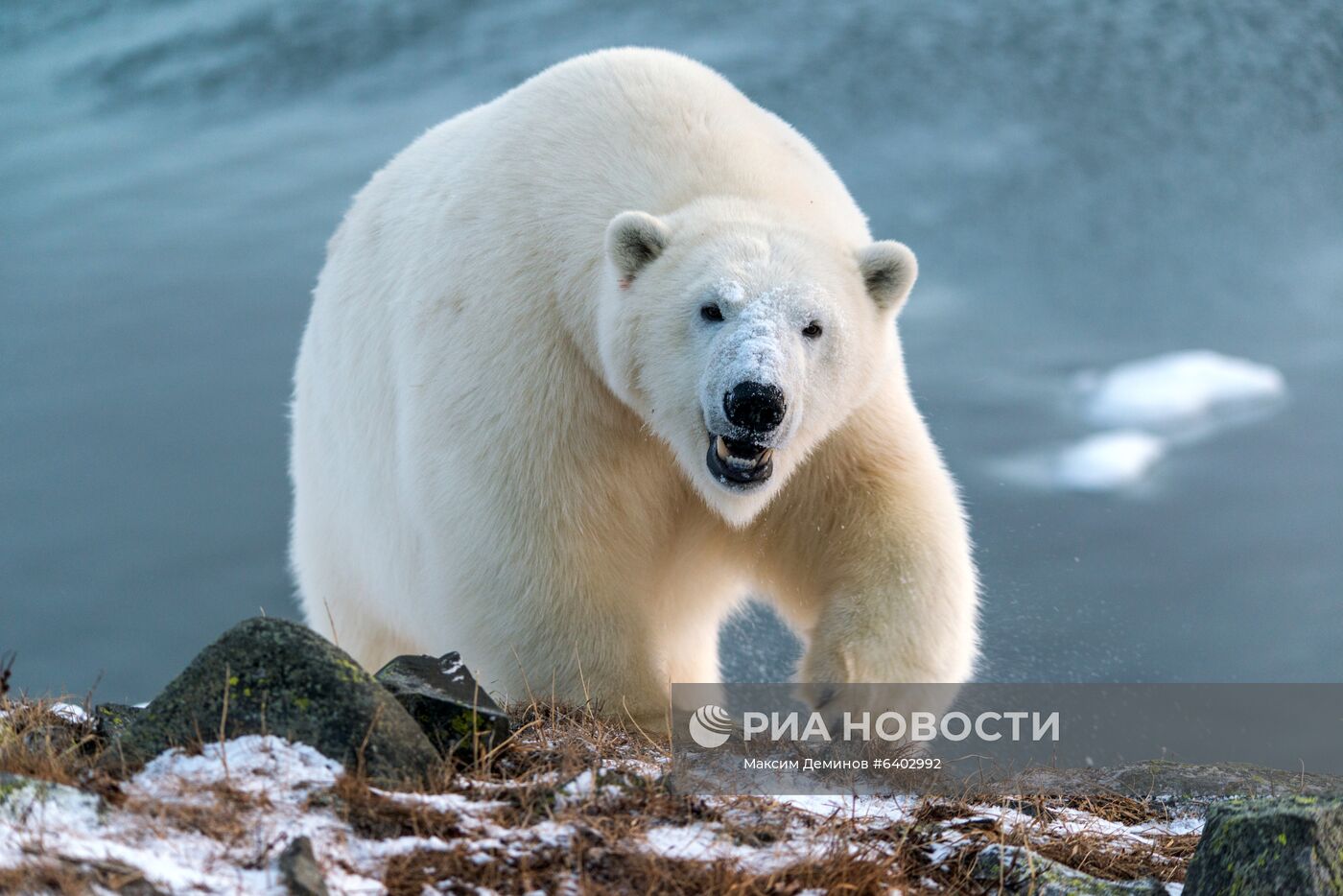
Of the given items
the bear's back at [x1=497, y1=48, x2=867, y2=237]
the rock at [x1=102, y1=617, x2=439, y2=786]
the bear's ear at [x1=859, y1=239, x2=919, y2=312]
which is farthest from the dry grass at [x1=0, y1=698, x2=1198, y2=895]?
the bear's back at [x1=497, y1=48, x2=867, y2=237]

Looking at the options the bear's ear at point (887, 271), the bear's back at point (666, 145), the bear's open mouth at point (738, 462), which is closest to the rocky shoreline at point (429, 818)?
the bear's open mouth at point (738, 462)

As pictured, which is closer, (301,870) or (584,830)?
(301,870)

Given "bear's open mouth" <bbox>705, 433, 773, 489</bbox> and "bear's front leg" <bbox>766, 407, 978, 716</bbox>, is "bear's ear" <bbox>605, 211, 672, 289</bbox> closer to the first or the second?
"bear's open mouth" <bbox>705, 433, 773, 489</bbox>

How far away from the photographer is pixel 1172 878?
4.19m

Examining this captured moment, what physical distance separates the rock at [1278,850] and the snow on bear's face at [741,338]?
2111 mm

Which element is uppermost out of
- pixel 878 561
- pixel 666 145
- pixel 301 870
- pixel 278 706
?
pixel 666 145

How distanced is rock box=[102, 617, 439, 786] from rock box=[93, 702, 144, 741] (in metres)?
0.34

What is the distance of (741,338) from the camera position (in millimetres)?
5137

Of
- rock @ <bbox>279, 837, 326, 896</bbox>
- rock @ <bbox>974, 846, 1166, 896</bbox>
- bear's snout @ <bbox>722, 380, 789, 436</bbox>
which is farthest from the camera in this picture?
bear's snout @ <bbox>722, 380, 789, 436</bbox>

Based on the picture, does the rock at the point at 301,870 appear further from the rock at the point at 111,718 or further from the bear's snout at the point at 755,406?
the bear's snout at the point at 755,406

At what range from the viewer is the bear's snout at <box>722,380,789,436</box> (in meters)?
5.00

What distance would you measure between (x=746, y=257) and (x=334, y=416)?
2994mm

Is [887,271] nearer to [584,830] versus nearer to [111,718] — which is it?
[584,830]

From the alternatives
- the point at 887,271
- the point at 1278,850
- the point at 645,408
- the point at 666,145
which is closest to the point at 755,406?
the point at 645,408
